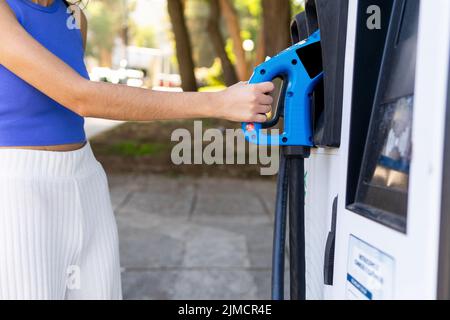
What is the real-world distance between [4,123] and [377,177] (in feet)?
2.82

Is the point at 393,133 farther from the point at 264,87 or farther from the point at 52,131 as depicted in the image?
the point at 52,131

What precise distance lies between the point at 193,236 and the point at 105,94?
365cm

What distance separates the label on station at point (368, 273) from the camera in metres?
1.08

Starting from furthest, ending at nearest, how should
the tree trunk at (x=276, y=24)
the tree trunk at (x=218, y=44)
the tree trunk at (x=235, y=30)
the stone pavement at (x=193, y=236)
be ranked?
the tree trunk at (x=235, y=30) → the tree trunk at (x=218, y=44) → the tree trunk at (x=276, y=24) → the stone pavement at (x=193, y=236)

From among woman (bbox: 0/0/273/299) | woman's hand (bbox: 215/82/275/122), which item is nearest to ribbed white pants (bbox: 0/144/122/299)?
woman (bbox: 0/0/273/299)

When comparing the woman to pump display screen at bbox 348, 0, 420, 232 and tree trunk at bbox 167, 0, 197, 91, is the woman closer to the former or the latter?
pump display screen at bbox 348, 0, 420, 232

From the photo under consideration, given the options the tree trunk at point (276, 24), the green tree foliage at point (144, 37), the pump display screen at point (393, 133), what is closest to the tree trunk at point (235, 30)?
the tree trunk at point (276, 24)

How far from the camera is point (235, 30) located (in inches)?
795

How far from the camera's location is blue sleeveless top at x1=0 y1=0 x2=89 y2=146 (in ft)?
4.71

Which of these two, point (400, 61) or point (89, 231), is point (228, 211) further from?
point (400, 61)

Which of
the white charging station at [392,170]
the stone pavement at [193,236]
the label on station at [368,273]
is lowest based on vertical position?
the stone pavement at [193,236]

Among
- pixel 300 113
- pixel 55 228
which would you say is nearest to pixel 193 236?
pixel 55 228

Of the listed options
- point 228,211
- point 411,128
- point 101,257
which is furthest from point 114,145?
point 411,128

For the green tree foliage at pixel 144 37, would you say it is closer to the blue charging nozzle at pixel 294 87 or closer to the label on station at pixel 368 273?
the blue charging nozzle at pixel 294 87
